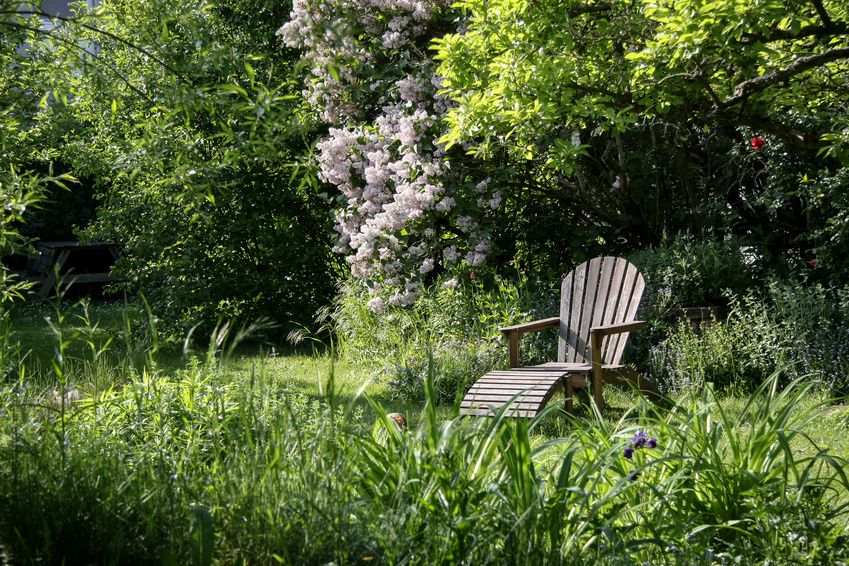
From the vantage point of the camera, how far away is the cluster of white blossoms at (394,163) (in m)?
7.52

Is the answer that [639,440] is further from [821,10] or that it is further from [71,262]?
[71,262]

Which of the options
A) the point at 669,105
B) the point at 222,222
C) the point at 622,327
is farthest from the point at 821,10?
the point at 222,222

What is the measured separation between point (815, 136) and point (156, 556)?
15.6 feet

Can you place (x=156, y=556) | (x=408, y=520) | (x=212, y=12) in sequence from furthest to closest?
(x=212, y=12)
(x=408, y=520)
(x=156, y=556)

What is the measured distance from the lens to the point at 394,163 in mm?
7590

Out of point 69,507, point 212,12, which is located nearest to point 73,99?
point 212,12

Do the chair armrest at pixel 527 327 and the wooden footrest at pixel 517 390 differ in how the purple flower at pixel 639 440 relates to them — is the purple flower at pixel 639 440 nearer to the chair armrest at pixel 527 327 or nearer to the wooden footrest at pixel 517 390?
the wooden footrest at pixel 517 390

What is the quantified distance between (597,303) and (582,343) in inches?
11.3

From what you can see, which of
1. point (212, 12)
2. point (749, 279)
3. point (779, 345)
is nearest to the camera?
point (779, 345)

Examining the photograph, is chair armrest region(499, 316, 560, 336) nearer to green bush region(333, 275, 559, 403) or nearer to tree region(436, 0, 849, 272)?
green bush region(333, 275, 559, 403)

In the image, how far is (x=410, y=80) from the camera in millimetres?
7656

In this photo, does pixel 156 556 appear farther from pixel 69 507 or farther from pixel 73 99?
pixel 73 99

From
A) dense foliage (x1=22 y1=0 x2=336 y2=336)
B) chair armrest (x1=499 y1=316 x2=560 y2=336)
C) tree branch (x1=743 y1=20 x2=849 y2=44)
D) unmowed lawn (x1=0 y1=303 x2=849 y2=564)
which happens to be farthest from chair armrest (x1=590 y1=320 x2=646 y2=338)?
dense foliage (x1=22 y1=0 x2=336 y2=336)

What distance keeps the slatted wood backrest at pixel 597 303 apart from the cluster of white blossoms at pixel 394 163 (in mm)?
1225
